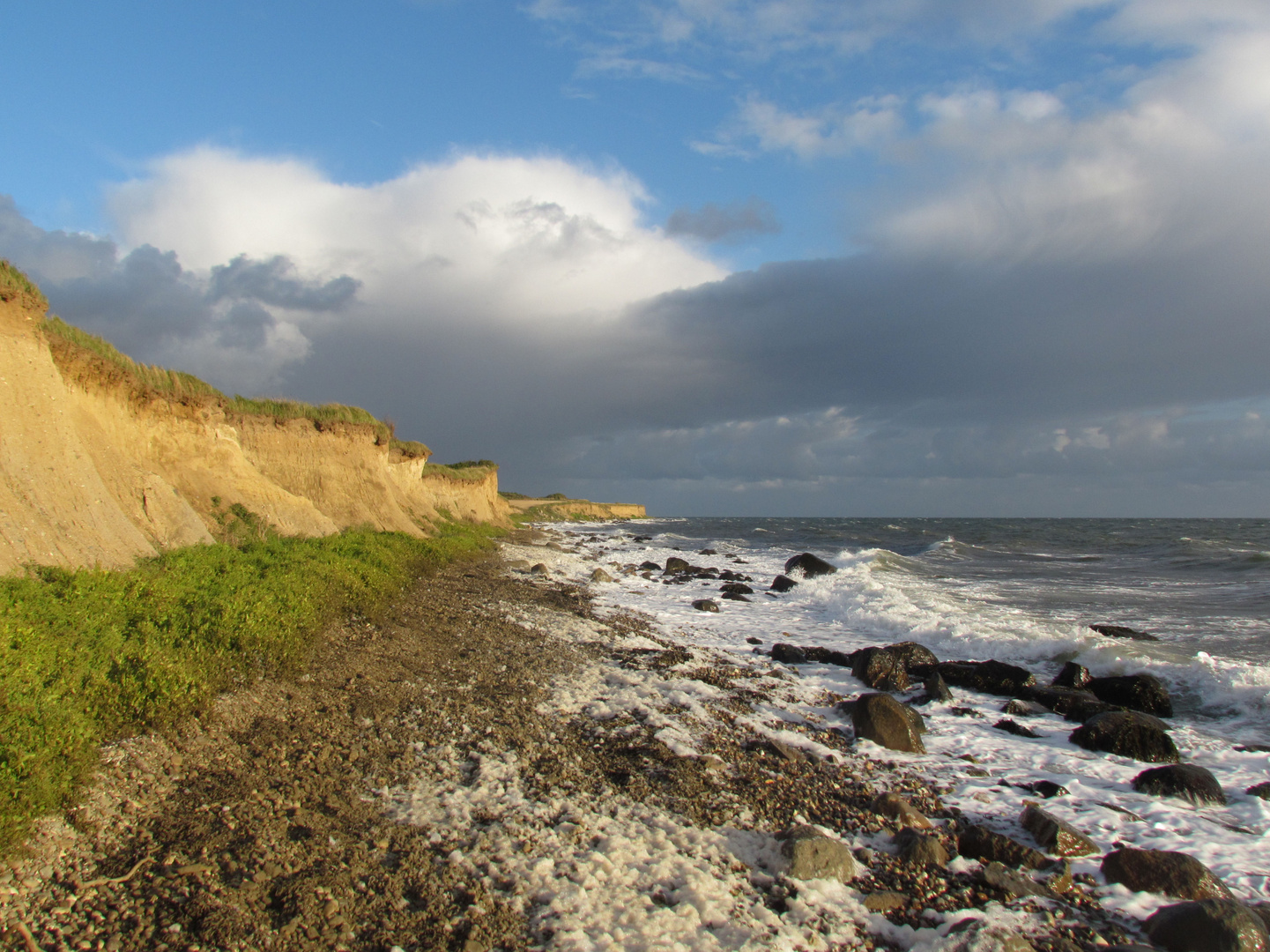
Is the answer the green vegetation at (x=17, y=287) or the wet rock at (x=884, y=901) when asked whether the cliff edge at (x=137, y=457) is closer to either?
the green vegetation at (x=17, y=287)

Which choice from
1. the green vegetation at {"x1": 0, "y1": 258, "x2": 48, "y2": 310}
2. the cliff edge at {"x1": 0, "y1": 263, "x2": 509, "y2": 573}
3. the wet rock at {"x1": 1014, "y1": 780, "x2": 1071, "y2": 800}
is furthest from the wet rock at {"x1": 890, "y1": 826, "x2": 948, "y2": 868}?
the green vegetation at {"x1": 0, "y1": 258, "x2": 48, "y2": 310}

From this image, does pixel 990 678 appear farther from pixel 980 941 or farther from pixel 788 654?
pixel 980 941

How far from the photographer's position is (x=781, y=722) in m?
9.02

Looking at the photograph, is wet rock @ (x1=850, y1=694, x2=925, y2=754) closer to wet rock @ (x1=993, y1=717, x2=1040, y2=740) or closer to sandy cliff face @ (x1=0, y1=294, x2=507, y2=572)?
wet rock @ (x1=993, y1=717, x2=1040, y2=740)

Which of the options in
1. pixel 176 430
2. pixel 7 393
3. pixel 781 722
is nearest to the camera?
A: pixel 781 722

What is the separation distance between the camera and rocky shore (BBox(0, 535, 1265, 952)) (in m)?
4.27

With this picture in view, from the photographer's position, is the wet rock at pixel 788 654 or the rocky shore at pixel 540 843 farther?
the wet rock at pixel 788 654

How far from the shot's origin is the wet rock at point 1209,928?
4727 mm

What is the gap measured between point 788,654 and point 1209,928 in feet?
29.0

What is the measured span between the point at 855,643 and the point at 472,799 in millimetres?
11809

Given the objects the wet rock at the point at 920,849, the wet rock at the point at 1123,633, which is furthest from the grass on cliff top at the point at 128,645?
the wet rock at the point at 1123,633

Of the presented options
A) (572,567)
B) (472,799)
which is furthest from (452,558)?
(472,799)

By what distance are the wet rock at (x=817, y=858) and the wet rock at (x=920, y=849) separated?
0.50m

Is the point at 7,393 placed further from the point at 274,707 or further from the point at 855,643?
the point at 855,643
